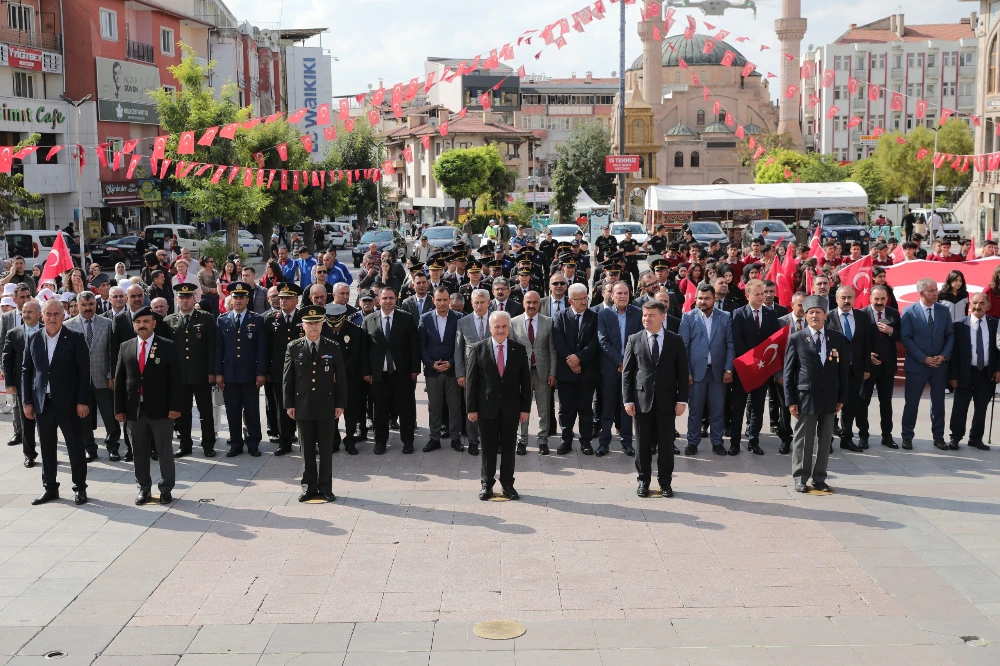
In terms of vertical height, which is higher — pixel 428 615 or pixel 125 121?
pixel 125 121

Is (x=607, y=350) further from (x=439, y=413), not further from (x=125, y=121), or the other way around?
(x=125, y=121)

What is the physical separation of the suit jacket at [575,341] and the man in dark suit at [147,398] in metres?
3.88

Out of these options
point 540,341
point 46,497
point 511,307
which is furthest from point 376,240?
point 46,497

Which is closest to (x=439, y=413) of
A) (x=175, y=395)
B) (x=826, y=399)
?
(x=175, y=395)

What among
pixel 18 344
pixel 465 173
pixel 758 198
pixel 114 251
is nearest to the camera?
pixel 18 344

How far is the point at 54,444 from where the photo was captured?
995 cm

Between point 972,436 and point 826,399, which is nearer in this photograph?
point 826,399

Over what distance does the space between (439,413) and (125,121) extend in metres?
40.8

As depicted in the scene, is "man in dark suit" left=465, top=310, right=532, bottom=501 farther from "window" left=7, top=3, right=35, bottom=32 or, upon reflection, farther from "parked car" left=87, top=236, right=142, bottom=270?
"window" left=7, top=3, right=35, bottom=32

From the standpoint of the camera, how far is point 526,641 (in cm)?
668

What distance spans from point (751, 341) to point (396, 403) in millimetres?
3828

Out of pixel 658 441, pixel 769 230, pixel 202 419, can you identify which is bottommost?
→ pixel 202 419

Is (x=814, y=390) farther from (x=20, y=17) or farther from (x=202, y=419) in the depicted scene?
(x=20, y=17)

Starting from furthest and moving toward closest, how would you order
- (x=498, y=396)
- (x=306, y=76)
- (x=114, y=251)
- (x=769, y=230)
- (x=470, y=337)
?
(x=306, y=76) < (x=769, y=230) < (x=114, y=251) < (x=470, y=337) < (x=498, y=396)
